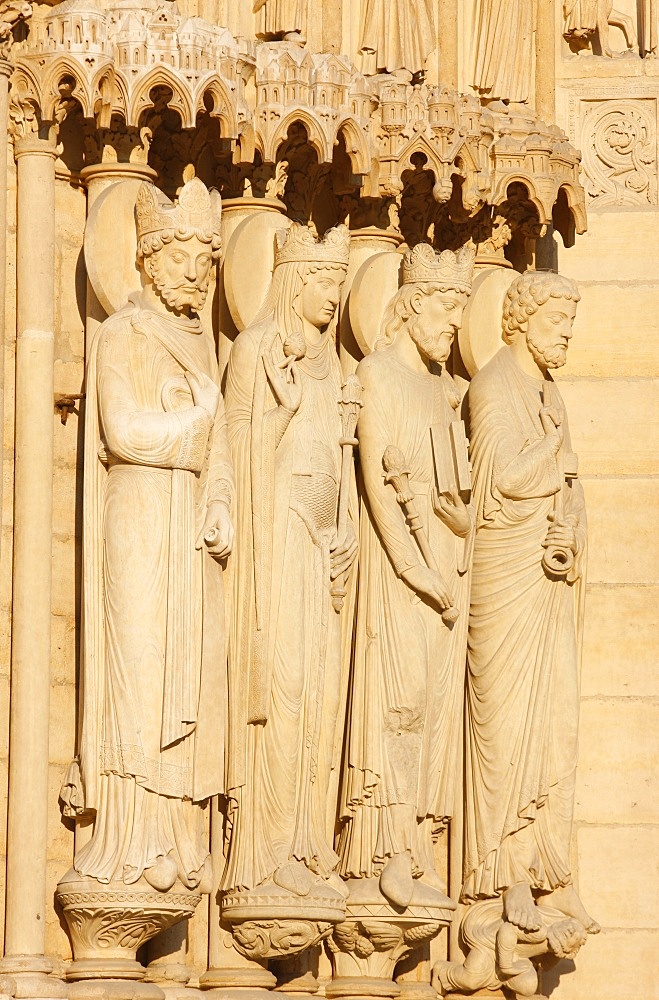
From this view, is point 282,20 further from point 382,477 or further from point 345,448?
point 382,477

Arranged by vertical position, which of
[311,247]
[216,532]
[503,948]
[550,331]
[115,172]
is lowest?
[503,948]

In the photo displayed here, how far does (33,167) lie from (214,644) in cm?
177

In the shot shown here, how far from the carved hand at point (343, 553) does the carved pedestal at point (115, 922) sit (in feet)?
4.60

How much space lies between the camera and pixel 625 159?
42.1ft

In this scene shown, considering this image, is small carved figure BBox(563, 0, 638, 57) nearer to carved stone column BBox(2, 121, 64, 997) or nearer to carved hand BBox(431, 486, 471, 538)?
carved hand BBox(431, 486, 471, 538)

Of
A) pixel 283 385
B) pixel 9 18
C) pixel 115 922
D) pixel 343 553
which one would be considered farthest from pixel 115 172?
pixel 115 922

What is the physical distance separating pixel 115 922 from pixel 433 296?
2.73 meters

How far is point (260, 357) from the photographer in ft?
35.2

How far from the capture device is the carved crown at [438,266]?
37.0 feet

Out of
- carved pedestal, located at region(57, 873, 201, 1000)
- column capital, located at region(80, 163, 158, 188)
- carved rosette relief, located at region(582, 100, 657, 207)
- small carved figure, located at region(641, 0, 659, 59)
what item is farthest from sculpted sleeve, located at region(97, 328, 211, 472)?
small carved figure, located at region(641, 0, 659, 59)

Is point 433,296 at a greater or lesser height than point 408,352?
greater

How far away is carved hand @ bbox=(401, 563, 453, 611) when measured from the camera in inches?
438

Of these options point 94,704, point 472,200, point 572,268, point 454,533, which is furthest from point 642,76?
point 94,704

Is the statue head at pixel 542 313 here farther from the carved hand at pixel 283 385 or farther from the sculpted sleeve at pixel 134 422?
the sculpted sleeve at pixel 134 422
